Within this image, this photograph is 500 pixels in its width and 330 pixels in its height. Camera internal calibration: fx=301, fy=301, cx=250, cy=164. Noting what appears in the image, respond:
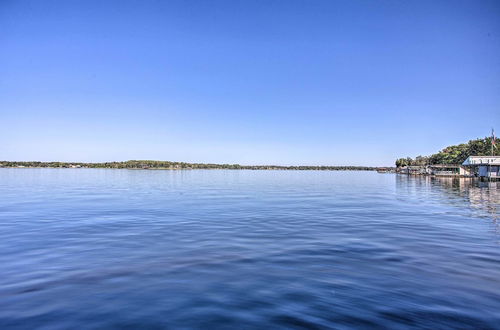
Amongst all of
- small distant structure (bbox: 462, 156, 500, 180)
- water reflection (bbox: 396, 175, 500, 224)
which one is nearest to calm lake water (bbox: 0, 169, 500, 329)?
water reflection (bbox: 396, 175, 500, 224)

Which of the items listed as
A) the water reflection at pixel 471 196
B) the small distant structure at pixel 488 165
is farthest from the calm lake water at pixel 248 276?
the small distant structure at pixel 488 165

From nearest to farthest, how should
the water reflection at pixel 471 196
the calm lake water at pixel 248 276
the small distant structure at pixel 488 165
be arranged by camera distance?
the calm lake water at pixel 248 276
the water reflection at pixel 471 196
the small distant structure at pixel 488 165

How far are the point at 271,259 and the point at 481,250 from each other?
9918mm

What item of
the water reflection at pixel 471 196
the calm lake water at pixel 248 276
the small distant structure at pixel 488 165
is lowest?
the water reflection at pixel 471 196

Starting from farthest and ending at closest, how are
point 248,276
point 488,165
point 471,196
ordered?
1. point 488,165
2. point 471,196
3. point 248,276

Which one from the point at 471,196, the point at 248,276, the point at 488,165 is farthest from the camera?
the point at 488,165

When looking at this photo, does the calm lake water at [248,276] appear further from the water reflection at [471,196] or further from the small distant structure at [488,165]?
the small distant structure at [488,165]

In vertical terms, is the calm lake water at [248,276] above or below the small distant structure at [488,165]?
below

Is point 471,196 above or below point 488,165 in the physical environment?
below

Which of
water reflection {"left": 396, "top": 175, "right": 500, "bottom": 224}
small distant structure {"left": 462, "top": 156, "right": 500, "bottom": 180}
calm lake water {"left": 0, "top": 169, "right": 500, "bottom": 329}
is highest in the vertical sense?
small distant structure {"left": 462, "top": 156, "right": 500, "bottom": 180}

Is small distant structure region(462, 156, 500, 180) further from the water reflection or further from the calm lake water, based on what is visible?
the calm lake water

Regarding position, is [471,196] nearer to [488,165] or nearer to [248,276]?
[248,276]

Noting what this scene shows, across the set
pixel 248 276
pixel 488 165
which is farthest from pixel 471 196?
pixel 488 165

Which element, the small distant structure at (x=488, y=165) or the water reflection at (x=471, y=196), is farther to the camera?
the small distant structure at (x=488, y=165)
